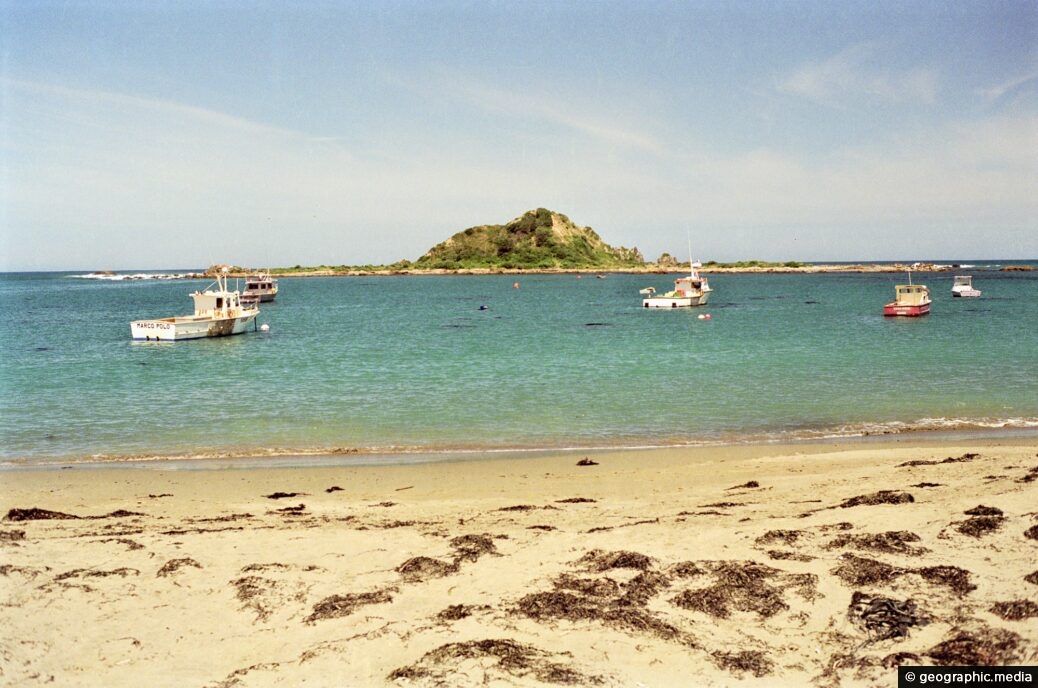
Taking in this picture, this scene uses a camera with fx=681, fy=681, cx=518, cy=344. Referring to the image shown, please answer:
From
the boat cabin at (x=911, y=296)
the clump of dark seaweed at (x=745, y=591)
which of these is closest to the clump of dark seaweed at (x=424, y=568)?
the clump of dark seaweed at (x=745, y=591)

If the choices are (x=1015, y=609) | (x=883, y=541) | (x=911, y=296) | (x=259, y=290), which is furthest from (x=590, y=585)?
(x=259, y=290)

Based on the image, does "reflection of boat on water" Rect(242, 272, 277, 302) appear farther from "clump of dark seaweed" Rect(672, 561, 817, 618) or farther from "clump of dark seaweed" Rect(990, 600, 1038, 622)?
"clump of dark seaweed" Rect(990, 600, 1038, 622)

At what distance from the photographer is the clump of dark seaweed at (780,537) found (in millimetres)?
8891

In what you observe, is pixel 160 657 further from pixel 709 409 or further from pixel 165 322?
pixel 165 322

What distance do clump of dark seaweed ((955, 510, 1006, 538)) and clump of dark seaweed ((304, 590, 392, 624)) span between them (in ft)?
24.4

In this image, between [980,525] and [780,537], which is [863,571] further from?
[980,525]

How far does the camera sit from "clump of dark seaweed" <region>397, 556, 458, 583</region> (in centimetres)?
815

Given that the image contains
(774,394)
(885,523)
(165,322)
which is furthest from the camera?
(165,322)

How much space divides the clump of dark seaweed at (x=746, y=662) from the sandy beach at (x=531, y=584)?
0.03 metres

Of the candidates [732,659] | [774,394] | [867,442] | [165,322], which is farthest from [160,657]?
[165,322]

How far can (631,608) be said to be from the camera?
7.15 meters

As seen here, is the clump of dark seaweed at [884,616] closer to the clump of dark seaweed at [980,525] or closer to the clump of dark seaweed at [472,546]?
the clump of dark seaweed at [980,525]

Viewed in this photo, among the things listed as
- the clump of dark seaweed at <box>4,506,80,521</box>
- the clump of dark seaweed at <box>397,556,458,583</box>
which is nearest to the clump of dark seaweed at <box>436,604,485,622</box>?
the clump of dark seaweed at <box>397,556,458,583</box>

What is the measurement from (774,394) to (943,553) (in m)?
15.2
